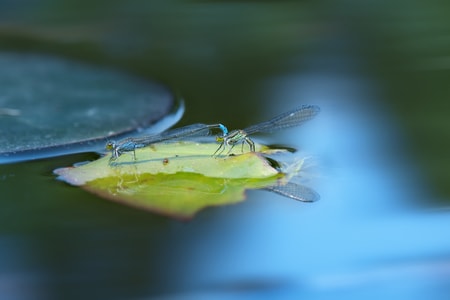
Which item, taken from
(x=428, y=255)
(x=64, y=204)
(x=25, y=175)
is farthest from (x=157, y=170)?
(x=428, y=255)

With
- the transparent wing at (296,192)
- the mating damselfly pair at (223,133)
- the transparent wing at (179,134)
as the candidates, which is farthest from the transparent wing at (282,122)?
the transparent wing at (296,192)

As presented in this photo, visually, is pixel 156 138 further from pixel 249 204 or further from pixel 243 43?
pixel 243 43

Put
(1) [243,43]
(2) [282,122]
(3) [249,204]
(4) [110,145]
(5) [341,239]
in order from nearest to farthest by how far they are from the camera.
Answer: (5) [341,239], (3) [249,204], (4) [110,145], (2) [282,122], (1) [243,43]

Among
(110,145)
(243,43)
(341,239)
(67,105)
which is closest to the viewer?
(341,239)

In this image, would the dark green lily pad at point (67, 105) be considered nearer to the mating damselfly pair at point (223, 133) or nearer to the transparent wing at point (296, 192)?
the mating damselfly pair at point (223, 133)

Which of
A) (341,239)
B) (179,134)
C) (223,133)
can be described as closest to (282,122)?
(223,133)
